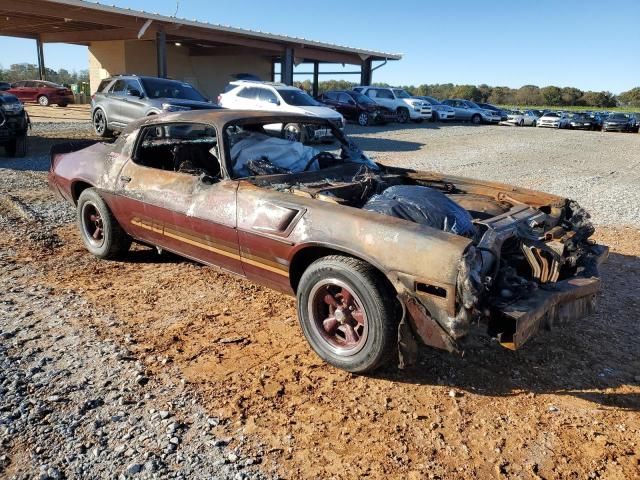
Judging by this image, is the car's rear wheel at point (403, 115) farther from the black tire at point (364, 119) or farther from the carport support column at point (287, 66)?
the carport support column at point (287, 66)

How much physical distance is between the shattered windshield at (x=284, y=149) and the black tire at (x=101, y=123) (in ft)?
33.3

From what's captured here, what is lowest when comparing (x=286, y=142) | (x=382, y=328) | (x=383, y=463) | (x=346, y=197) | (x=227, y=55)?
(x=383, y=463)

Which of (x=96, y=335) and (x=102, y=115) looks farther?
(x=102, y=115)

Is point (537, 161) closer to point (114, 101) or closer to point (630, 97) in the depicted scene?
point (114, 101)

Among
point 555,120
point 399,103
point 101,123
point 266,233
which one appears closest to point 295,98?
point 101,123

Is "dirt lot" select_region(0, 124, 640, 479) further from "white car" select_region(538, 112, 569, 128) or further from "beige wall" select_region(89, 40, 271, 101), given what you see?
"white car" select_region(538, 112, 569, 128)

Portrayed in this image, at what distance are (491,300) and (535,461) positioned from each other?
81 cm

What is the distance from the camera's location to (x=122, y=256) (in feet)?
16.5

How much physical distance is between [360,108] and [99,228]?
62.3 ft

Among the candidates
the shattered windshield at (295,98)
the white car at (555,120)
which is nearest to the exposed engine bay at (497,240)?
the shattered windshield at (295,98)

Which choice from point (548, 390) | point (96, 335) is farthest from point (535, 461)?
point (96, 335)

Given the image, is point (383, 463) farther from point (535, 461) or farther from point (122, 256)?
point (122, 256)

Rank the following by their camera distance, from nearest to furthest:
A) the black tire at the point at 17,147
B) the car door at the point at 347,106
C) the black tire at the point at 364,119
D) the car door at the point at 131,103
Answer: the black tire at the point at 17,147, the car door at the point at 131,103, the black tire at the point at 364,119, the car door at the point at 347,106

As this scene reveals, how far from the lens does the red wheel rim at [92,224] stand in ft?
16.3
